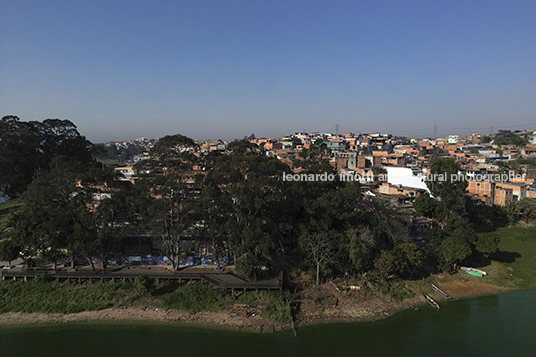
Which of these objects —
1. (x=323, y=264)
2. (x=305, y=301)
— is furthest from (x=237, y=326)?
(x=323, y=264)

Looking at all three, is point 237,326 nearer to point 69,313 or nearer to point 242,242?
point 242,242

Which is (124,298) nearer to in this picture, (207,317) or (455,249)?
(207,317)

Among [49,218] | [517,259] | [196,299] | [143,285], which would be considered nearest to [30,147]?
[49,218]

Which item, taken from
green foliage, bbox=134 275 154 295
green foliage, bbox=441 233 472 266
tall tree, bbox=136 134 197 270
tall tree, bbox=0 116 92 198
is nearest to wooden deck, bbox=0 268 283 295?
green foliage, bbox=134 275 154 295

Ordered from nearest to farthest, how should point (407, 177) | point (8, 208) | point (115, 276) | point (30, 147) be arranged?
point (115, 276) → point (8, 208) → point (30, 147) → point (407, 177)

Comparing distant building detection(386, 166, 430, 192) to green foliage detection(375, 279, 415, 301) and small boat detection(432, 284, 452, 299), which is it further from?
green foliage detection(375, 279, 415, 301)

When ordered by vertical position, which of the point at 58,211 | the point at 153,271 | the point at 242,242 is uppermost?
the point at 58,211
